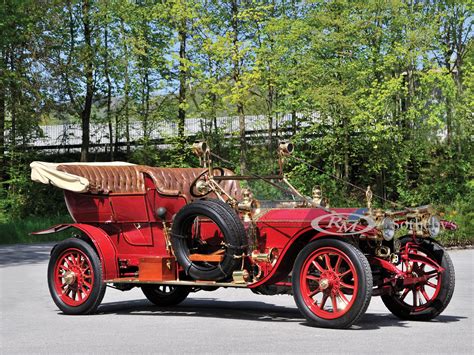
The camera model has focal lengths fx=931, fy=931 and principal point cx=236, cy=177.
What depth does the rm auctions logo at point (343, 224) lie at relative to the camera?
9180mm

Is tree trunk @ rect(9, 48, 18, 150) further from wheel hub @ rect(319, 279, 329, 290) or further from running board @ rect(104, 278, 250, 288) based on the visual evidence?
wheel hub @ rect(319, 279, 329, 290)

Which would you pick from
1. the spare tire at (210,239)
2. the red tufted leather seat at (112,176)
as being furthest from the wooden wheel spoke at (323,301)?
the red tufted leather seat at (112,176)

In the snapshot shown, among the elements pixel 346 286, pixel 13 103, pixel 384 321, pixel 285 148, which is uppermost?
pixel 13 103

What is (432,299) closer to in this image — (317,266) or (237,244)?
(317,266)

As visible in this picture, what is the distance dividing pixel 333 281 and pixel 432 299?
1417mm

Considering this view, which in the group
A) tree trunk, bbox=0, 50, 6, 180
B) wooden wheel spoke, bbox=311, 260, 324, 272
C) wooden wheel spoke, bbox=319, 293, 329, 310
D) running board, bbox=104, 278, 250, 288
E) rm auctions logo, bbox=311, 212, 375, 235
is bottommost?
wooden wheel spoke, bbox=319, 293, 329, 310

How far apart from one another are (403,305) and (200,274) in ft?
7.34

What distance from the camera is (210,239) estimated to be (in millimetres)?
10367

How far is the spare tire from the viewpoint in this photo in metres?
9.80

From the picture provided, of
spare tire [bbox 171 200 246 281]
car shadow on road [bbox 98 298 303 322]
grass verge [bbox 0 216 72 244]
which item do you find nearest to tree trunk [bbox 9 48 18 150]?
grass verge [bbox 0 216 72 244]

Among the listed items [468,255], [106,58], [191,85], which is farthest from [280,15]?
[468,255]

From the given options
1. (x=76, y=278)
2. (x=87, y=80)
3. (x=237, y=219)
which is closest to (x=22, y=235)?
(x=87, y=80)

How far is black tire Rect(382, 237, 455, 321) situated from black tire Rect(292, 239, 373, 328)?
1.04 meters

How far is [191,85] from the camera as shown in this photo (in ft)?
117
